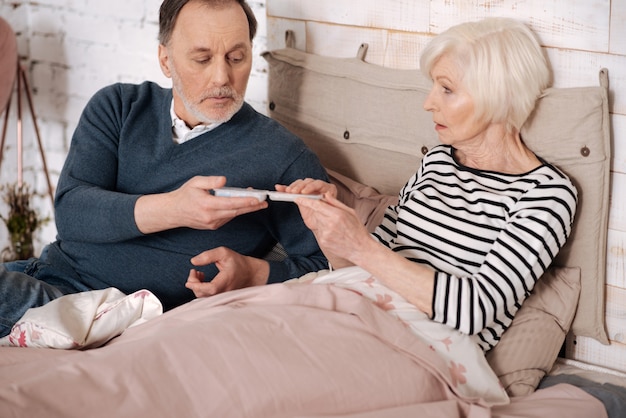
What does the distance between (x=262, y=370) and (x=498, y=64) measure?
84 centimetres

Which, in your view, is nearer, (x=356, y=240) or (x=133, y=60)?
(x=356, y=240)

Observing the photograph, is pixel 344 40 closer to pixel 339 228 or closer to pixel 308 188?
pixel 308 188

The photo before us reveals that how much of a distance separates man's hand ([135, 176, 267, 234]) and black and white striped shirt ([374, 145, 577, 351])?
38cm

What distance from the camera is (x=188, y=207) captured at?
1.95 metres

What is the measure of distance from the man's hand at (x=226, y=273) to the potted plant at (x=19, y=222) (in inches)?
68.9

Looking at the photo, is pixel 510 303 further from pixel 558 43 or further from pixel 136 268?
pixel 136 268

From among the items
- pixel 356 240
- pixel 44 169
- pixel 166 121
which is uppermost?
pixel 166 121

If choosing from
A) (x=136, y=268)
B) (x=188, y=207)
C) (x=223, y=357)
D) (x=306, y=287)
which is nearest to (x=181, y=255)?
(x=136, y=268)

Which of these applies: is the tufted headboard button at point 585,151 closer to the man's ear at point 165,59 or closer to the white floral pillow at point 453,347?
the white floral pillow at point 453,347

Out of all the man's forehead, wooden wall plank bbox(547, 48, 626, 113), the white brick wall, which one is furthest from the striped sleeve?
the white brick wall

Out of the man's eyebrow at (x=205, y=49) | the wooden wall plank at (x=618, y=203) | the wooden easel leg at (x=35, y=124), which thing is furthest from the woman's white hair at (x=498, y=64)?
the wooden easel leg at (x=35, y=124)

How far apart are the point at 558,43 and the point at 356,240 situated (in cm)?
68

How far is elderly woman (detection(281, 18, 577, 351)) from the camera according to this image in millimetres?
1817

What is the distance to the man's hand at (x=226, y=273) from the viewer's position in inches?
80.1
